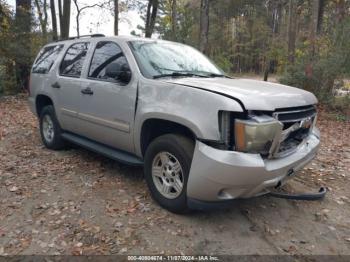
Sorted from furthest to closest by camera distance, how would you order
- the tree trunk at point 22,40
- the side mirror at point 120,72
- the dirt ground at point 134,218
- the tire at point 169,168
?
the tree trunk at point 22,40 → the side mirror at point 120,72 → the tire at point 169,168 → the dirt ground at point 134,218

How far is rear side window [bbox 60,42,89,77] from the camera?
5371 millimetres

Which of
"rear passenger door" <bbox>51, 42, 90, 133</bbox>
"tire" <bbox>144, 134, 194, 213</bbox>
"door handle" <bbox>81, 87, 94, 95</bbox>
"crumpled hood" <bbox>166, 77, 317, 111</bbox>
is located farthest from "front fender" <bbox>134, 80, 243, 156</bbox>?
"rear passenger door" <bbox>51, 42, 90, 133</bbox>

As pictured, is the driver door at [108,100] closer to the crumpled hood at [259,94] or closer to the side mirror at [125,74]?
the side mirror at [125,74]

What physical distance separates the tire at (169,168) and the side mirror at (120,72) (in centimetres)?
91

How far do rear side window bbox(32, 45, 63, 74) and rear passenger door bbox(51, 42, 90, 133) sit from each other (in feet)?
1.37

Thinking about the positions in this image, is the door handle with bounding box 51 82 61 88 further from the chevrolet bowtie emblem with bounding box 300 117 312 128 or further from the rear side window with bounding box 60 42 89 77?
the chevrolet bowtie emblem with bounding box 300 117 312 128

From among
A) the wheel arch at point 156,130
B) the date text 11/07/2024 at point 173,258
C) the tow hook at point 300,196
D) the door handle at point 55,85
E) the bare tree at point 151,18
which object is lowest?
the date text 11/07/2024 at point 173,258

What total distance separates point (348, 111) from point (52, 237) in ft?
32.0

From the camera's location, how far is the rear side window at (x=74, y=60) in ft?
17.6

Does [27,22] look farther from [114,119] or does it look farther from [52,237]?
[52,237]

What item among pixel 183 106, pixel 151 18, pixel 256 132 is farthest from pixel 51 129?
pixel 151 18

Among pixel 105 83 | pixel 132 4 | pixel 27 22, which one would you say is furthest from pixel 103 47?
pixel 132 4

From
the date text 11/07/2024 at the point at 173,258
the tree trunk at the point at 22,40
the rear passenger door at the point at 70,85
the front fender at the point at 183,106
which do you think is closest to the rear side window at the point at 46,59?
the rear passenger door at the point at 70,85

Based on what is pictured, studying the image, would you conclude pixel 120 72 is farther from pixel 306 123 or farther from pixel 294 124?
pixel 306 123
